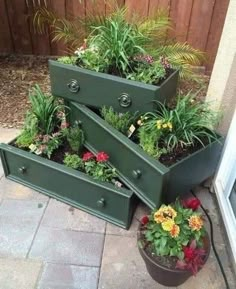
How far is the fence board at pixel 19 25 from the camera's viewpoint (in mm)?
2820

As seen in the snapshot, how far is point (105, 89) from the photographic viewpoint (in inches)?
61.5

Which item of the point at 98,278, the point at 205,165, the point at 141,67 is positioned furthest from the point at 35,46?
the point at 98,278

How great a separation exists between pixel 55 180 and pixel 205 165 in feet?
2.82

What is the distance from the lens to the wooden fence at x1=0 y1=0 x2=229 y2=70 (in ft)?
8.73

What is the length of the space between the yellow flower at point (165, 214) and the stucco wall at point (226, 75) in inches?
25.3

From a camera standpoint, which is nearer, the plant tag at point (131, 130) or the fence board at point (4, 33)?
the plant tag at point (131, 130)

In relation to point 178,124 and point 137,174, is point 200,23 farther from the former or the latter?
point 137,174

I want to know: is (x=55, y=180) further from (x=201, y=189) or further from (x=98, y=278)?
(x=201, y=189)

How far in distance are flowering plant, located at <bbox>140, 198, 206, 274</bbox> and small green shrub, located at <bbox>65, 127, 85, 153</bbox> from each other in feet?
2.18

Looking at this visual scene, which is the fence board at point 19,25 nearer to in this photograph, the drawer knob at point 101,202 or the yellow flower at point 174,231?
the drawer knob at point 101,202

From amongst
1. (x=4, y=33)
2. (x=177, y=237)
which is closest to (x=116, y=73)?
(x=177, y=237)

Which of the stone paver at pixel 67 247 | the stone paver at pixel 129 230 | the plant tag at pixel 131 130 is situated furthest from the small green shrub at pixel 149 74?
the stone paver at pixel 67 247

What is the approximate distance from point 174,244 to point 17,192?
104 centimetres

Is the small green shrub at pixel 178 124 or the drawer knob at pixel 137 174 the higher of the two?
the small green shrub at pixel 178 124
